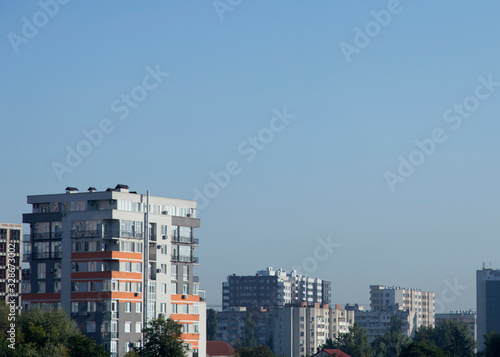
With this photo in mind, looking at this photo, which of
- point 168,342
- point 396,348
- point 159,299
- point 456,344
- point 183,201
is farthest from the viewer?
point 396,348

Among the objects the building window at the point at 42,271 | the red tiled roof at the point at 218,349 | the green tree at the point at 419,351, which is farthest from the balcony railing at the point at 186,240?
the red tiled roof at the point at 218,349

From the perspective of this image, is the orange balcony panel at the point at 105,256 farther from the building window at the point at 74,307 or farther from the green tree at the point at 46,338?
the green tree at the point at 46,338

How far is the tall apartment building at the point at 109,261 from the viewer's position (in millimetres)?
99750

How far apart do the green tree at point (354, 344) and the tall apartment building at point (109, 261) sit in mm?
82167

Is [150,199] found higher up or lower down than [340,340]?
higher up

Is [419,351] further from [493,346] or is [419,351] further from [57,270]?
[57,270]

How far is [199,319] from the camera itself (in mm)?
114000

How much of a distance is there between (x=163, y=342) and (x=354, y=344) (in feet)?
376

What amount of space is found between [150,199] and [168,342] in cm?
2879

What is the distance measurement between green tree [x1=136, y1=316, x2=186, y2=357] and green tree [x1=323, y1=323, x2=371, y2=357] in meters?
108

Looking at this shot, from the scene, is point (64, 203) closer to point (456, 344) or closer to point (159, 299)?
point (159, 299)

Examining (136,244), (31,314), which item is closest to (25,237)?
(136,244)

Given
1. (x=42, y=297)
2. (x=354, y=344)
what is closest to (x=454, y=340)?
(x=354, y=344)

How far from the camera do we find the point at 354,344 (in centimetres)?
19100
